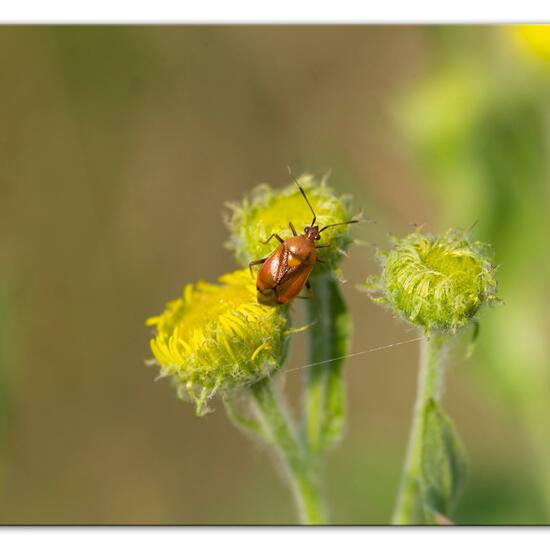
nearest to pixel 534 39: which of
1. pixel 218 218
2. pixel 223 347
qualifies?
pixel 223 347

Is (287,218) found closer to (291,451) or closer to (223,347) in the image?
(223,347)

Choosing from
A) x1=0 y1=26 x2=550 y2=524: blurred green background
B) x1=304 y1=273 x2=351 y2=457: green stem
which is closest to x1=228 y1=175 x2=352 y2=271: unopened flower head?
x1=304 y1=273 x2=351 y2=457: green stem

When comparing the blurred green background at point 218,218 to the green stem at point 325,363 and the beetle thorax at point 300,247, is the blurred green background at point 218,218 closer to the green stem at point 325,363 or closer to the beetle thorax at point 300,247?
the green stem at point 325,363

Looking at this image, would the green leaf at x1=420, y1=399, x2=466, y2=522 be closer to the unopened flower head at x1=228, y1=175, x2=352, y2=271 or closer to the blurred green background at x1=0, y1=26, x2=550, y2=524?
the unopened flower head at x1=228, y1=175, x2=352, y2=271

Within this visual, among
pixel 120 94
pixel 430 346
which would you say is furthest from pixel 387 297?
pixel 120 94
